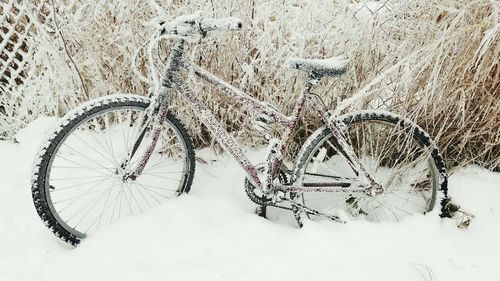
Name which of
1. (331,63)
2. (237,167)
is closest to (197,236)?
(237,167)

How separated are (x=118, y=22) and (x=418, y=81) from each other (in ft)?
6.55

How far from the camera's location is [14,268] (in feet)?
7.41

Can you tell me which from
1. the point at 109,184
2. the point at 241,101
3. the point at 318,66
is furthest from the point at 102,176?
→ the point at 318,66

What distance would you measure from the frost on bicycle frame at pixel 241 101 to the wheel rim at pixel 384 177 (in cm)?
21

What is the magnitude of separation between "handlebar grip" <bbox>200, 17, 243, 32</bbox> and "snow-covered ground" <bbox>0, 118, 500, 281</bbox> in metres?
1.10

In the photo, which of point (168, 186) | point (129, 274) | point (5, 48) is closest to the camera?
point (129, 274)

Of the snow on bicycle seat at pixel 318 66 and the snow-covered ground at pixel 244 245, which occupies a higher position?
the snow on bicycle seat at pixel 318 66

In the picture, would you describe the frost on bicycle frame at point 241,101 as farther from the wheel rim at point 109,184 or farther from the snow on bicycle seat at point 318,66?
the wheel rim at point 109,184

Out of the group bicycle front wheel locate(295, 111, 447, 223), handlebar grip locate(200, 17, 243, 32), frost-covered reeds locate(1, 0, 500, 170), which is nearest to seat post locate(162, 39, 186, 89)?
handlebar grip locate(200, 17, 243, 32)

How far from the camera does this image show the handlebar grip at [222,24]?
205 cm

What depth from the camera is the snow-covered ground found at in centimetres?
228

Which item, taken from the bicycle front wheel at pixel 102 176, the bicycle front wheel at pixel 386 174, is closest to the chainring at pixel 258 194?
the bicycle front wheel at pixel 386 174

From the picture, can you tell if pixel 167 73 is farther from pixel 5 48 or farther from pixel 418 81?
pixel 5 48

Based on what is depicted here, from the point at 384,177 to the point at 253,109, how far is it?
108cm
